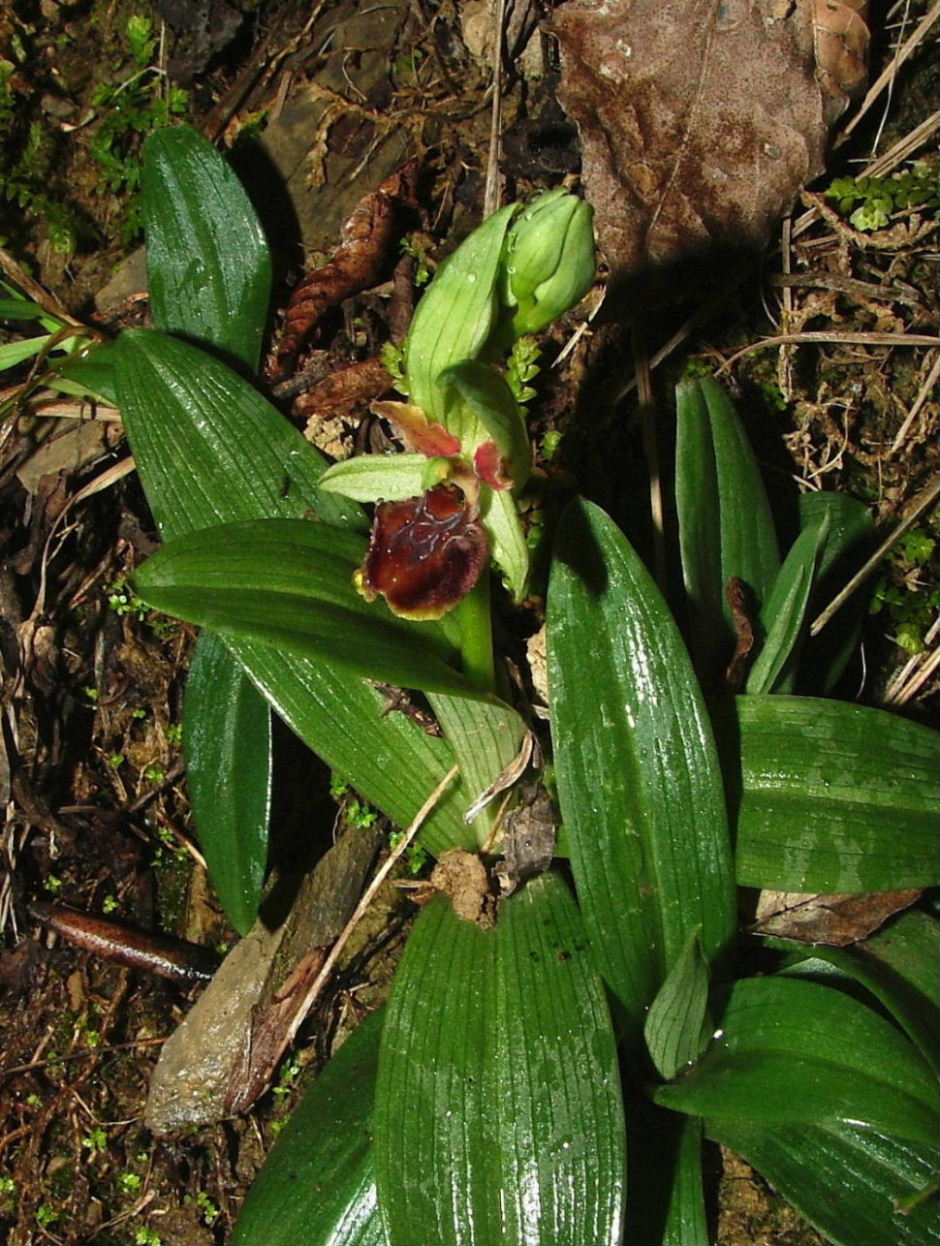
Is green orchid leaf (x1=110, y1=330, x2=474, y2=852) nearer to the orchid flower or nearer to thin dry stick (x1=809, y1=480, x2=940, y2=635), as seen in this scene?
the orchid flower

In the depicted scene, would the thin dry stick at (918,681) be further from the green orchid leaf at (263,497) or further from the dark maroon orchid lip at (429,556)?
the dark maroon orchid lip at (429,556)

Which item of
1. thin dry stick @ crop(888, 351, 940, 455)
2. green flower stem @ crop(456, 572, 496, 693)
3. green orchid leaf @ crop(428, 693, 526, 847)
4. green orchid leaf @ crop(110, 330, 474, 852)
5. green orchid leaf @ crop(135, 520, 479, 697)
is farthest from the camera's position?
thin dry stick @ crop(888, 351, 940, 455)

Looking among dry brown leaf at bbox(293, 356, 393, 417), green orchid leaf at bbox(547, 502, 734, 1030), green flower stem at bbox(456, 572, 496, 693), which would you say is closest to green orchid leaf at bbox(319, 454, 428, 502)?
green flower stem at bbox(456, 572, 496, 693)

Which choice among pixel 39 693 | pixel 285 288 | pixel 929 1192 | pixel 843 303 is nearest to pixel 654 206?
pixel 843 303

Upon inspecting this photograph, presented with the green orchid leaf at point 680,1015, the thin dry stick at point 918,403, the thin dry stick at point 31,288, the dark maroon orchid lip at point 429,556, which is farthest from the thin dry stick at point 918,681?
the thin dry stick at point 31,288

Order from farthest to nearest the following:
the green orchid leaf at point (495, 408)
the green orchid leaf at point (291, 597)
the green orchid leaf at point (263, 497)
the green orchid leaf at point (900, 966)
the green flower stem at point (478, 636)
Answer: the green orchid leaf at point (263, 497) < the green flower stem at point (478, 636) < the green orchid leaf at point (900, 966) < the green orchid leaf at point (291, 597) < the green orchid leaf at point (495, 408)

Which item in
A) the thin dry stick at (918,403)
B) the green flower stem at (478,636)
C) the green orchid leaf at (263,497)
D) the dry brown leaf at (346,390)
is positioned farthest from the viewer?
the dry brown leaf at (346,390)

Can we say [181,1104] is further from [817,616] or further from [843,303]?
[843,303]
